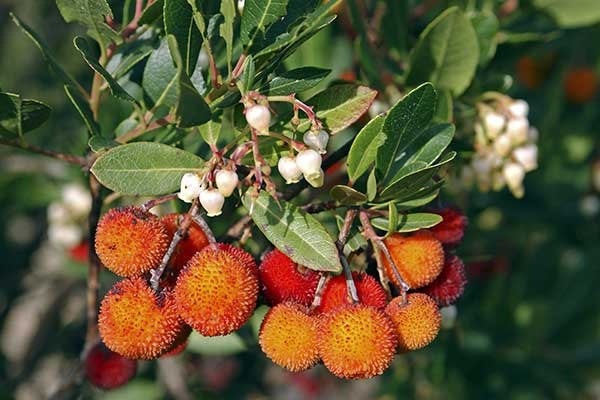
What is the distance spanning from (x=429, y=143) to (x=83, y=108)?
58 centimetres

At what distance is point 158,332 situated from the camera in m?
1.12

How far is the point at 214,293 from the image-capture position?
109 centimetres

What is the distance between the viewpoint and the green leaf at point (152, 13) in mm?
1187

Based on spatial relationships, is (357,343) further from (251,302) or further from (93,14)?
(93,14)

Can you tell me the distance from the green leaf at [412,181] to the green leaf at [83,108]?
497mm

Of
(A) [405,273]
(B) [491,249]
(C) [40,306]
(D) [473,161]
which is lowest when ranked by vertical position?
(C) [40,306]

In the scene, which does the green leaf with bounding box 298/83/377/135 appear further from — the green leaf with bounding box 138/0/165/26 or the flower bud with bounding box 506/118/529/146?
the flower bud with bounding box 506/118/529/146

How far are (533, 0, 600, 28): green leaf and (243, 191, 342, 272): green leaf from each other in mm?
1218

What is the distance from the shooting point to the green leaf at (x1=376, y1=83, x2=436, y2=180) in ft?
3.80

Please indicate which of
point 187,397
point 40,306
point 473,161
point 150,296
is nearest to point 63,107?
point 40,306

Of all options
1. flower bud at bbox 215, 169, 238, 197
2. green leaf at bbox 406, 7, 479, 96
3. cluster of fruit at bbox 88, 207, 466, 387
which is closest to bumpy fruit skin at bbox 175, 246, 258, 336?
cluster of fruit at bbox 88, 207, 466, 387

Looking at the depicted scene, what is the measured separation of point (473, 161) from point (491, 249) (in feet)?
3.49

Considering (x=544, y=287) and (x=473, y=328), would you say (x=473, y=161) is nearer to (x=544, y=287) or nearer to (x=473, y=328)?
(x=473, y=328)

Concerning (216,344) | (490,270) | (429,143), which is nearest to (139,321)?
(429,143)
